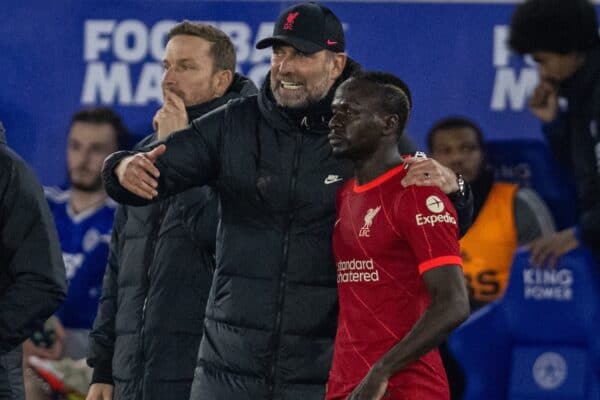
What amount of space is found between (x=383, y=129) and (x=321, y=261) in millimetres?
417

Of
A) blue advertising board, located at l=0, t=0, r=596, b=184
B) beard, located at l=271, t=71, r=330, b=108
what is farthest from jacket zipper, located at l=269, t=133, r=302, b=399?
blue advertising board, located at l=0, t=0, r=596, b=184

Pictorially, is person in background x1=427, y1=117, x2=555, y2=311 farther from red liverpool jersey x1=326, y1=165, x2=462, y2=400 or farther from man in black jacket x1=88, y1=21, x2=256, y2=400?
red liverpool jersey x1=326, y1=165, x2=462, y2=400

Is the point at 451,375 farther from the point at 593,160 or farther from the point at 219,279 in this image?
the point at 219,279

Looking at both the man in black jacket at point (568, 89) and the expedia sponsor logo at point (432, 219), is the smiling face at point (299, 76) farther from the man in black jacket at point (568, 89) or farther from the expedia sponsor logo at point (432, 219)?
the man in black jacket at point (568, 89)

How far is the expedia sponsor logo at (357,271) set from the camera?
3.43 m

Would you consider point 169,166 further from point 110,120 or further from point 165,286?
point 110,120

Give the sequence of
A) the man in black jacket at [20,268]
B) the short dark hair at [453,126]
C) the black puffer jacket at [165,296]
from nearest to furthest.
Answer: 1. the man in black jacket at [20,268]
2. the black puffer jacket at [165,296]
3. the short dark hair at [453,126]

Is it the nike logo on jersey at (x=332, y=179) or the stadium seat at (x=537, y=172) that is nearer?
the nike logo on jersey at (x=332, y=179)

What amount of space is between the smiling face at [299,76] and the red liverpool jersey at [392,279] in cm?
50

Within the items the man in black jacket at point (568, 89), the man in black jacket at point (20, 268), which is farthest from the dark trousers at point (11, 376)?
the man in black jacket at point (568, 89)

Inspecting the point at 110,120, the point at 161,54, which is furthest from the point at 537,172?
the point at 110,120

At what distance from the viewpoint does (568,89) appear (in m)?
6.06

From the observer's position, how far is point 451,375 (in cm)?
620

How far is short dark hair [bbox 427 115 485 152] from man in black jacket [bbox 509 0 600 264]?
0.24 m
